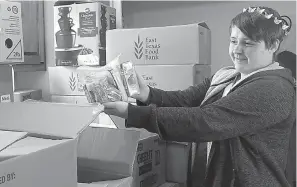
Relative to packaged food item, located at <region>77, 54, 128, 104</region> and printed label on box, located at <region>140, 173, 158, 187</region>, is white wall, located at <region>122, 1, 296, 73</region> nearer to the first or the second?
printed label on box, located at <region>140, 173, 158, 187</region>

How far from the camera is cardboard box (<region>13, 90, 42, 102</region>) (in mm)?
1607

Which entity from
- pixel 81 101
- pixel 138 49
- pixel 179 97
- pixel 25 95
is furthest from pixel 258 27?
pixel 25 95

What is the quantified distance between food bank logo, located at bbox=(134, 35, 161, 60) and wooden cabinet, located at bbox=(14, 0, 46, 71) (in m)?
0.60

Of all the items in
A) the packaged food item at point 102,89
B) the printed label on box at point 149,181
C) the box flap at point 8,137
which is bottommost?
the printed label on box at point 149,181

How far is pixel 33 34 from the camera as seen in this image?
189cm

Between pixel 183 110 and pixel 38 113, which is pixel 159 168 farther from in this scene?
pixel 38 113

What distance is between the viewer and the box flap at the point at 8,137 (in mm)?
737

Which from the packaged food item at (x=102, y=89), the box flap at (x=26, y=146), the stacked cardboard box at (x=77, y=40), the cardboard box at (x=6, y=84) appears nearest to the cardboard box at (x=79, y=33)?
the stacked cardboard box at (x=77, y=40)

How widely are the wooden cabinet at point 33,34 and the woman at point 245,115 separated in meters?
0.97

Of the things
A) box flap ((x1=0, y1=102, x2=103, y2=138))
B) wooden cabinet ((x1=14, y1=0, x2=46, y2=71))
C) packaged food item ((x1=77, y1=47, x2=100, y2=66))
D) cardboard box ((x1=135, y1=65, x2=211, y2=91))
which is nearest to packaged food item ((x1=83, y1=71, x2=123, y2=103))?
box flap ((x1=0, y1=102, x2=103, y2=138))

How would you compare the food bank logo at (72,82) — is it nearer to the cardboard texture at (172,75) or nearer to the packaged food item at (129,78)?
the cardboard texture at (172,75)

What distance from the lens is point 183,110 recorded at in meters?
1.03

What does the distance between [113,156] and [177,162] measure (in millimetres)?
407

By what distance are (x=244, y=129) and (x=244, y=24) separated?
0.34m
